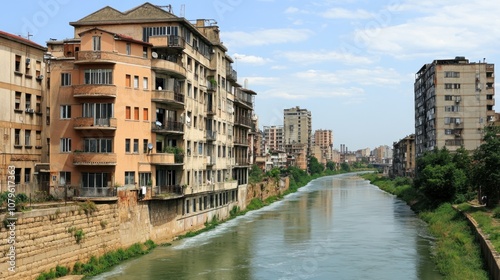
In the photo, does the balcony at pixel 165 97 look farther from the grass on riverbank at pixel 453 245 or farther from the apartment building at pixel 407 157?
the apartment building at pixel 407 157

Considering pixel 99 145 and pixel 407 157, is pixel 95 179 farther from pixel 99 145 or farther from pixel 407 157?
pixel 407 157

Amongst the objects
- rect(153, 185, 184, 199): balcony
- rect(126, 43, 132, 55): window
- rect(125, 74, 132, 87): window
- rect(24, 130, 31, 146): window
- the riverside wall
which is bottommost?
the riverside wall

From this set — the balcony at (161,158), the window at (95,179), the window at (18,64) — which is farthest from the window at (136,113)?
the window at (18,64)

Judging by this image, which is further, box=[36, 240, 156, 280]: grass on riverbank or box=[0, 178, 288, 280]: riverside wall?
box=[36, 240, 156, 280]: grass on riverbank

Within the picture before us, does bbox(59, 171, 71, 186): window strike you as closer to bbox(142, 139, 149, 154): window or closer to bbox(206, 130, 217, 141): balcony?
bbox(142, 139, 149, 154): window

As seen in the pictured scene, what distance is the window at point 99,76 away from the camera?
34.1 m

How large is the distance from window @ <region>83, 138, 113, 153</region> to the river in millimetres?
7446

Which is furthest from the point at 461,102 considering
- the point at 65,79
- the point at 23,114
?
the point at 23,114

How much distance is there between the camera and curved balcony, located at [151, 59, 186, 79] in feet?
122

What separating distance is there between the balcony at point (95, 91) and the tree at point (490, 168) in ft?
106

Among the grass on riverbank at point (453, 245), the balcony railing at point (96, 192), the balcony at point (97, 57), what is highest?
the balcony at point (97, 57)

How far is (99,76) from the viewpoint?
3406 centimetres

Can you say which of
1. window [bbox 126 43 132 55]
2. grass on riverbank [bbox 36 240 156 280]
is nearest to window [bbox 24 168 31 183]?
grass on riverbank [bbox 36 240 156 280]

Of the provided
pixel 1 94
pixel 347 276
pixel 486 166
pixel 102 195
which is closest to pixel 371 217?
pixel 486 166
